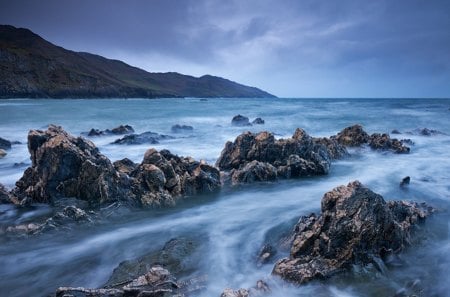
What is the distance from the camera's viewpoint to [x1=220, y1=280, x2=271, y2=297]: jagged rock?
5.54 metres

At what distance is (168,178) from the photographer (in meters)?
11.6

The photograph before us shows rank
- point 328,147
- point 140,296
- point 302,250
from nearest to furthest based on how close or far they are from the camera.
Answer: point 140,296 → point 302,250 → point 328,147

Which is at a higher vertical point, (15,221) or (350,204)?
(350,204)

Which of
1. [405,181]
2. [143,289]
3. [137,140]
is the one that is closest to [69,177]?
[143,289]

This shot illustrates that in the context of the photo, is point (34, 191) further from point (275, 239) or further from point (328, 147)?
point (328, 147)

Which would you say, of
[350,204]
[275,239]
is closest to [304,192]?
[275,239]

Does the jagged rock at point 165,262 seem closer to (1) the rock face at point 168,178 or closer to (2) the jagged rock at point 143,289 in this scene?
(2) the jagged rock at point 143,289

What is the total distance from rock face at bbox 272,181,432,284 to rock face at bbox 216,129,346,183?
6.28 meters

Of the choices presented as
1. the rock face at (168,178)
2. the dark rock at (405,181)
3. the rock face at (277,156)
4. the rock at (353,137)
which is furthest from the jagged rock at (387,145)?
the rock face at (168,178)

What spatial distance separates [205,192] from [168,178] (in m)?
1.30

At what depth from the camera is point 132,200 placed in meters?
10.6

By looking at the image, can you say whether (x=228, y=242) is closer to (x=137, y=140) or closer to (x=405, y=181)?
(x=405, y=181)

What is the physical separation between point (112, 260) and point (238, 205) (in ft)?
14.8

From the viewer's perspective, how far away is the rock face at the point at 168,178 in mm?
10852
